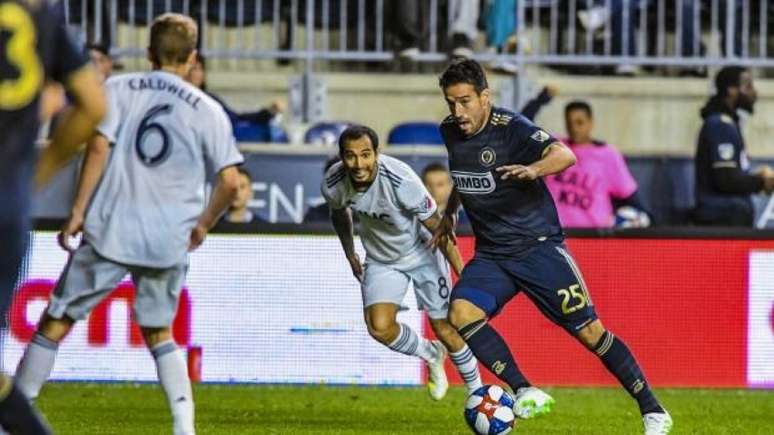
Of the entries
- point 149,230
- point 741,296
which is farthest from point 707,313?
point 149,230

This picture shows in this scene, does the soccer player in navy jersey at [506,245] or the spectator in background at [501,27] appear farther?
the spectator in background at [501,27]

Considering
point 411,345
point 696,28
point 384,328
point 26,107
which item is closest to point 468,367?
point 411,345

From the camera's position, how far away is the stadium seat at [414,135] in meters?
17.2

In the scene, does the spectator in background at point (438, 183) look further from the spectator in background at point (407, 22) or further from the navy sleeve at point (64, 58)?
the navy sleeve at point (64, 58)

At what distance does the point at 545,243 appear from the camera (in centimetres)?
1072

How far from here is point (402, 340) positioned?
1203cm

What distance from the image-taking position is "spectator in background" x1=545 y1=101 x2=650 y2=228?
16.0 meters

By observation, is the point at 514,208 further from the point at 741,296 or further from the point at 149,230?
the point at 741,296

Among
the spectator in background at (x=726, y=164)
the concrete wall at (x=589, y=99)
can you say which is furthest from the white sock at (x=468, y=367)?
the concrete wall at (x=589, y=99)

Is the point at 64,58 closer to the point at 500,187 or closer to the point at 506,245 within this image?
the point at 500,187

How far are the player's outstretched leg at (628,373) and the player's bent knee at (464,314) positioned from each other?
605 millimetres

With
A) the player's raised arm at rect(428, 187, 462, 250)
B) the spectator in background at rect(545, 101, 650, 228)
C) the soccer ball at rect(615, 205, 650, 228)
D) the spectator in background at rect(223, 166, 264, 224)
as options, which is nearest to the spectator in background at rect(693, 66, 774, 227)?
the soccer ball at rect(615, 205, 650, 228)

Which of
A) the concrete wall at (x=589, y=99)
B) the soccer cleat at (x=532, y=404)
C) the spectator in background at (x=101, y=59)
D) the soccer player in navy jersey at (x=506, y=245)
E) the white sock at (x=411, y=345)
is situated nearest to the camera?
the soccer cleat at (x=532, y=404)

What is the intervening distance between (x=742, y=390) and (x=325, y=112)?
5638mm
